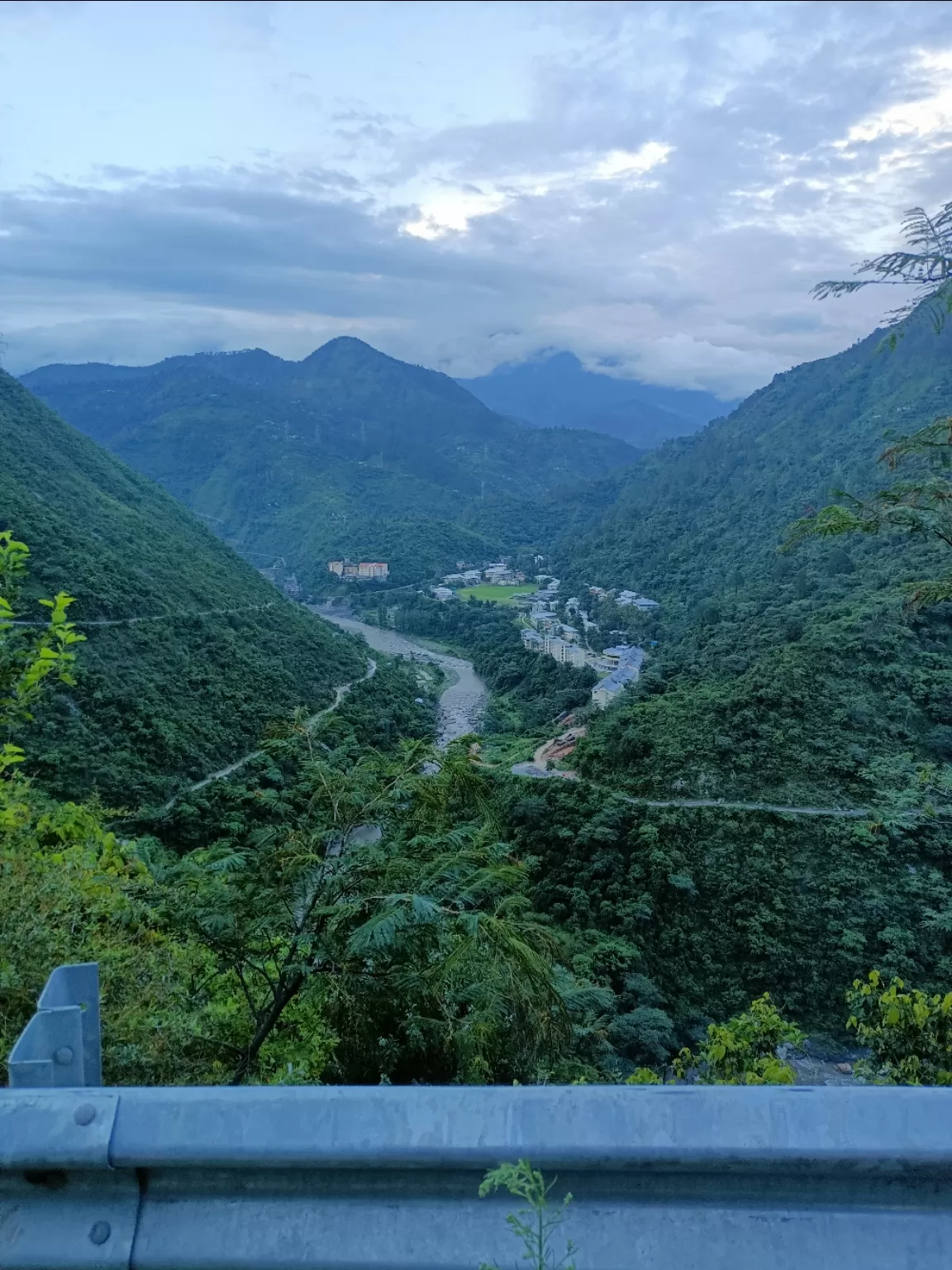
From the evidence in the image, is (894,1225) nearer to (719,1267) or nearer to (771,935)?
(719,1267)

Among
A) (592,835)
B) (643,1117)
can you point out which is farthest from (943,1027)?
(592,835)

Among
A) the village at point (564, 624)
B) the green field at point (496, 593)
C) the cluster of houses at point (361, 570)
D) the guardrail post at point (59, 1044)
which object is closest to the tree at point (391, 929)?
the guardrail post at point (59, 1044)

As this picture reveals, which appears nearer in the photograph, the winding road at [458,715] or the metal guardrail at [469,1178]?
the metal guardrail at [469,1178]

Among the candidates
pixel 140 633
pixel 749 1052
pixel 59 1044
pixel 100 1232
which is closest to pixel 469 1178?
pixel 100 1232

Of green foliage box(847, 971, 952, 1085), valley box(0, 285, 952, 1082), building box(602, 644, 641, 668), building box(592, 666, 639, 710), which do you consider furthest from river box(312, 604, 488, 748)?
green foliage box(847, 971, 952, 1085)

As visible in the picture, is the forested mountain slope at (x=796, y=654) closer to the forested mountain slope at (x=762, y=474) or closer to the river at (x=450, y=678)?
the forested mountain slope at (x=762, y=474)

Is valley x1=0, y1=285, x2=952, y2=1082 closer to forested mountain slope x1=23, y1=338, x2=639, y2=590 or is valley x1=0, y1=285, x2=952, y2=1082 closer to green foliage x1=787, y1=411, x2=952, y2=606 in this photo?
green foliage x1=787, y1=411, x2=952, y2=606
